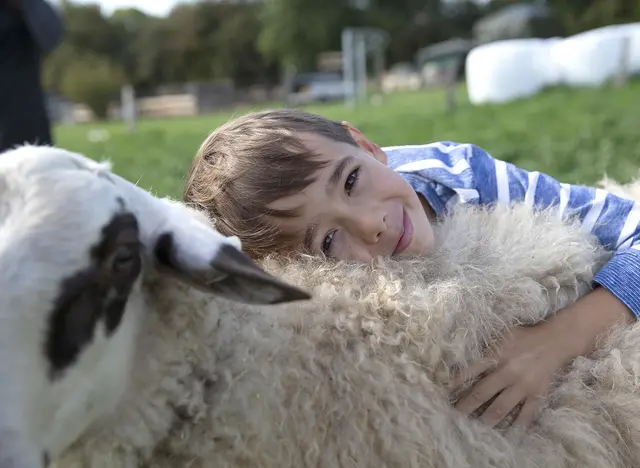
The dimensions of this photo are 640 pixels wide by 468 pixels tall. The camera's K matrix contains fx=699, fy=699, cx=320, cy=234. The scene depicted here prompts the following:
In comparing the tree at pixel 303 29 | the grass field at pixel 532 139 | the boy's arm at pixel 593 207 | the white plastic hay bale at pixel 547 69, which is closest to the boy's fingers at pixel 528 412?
the boy's arm at pixel 593 207

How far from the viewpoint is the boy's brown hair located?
61.1 inches

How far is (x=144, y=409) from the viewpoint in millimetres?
1099

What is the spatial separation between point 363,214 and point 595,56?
9.89 metres

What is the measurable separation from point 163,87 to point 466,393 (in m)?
42.7

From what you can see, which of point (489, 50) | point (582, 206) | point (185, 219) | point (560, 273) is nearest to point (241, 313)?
point (185, 219)

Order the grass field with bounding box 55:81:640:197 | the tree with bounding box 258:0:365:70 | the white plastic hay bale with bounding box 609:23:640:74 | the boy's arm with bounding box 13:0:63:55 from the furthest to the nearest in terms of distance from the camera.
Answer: the tree with bounding box 258:0:365:70
the white plastic hay bale with bounding box 609:23:640:74
the grass field with bounding box 55:81:640:197
the boy's arm with bounding box 13:0:63:55

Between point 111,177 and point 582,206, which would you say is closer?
point 111,177

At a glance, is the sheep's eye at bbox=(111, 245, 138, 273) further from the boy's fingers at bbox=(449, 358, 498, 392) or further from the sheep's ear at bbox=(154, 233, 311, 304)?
the boy's fingers at bbox=(449, 358, 498, 392)

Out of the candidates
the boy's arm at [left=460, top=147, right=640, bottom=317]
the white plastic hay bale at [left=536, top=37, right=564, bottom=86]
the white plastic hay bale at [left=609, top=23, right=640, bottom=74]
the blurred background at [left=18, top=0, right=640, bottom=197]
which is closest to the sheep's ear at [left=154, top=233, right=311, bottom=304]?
the boy's arm at [left=460, top=147, right=640, bottom=317]

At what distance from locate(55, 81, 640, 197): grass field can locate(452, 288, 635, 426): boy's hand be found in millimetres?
1365

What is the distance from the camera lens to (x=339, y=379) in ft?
3.86

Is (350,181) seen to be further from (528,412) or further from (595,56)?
(595,56)

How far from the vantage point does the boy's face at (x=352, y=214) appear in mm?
1544

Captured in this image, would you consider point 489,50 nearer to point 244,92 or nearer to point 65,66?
point 244,92
